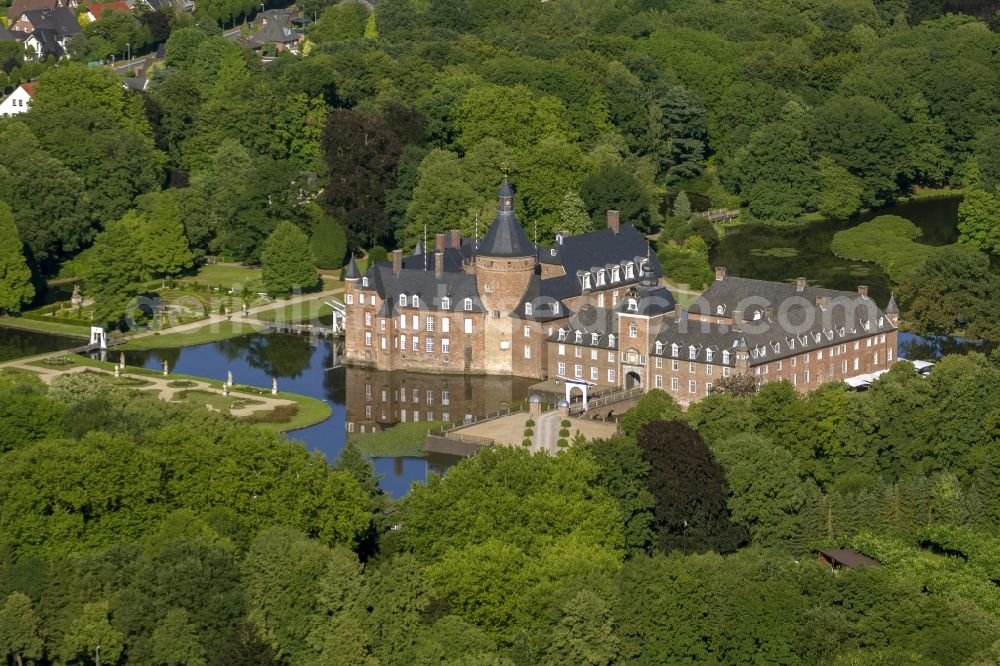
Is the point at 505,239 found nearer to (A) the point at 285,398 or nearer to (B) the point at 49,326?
(A) the point at 285,398

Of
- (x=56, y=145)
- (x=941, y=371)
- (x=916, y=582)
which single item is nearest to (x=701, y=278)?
(x=941, y=371)

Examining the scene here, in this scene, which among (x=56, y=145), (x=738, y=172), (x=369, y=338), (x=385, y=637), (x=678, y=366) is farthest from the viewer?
(x=738, y=172)

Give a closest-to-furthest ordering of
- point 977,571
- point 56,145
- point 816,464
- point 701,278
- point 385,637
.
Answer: point 385,637, point 977,571, point 816,464, point 701,278, point 56,145

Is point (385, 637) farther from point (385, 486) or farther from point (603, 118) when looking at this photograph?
point (603, 118)

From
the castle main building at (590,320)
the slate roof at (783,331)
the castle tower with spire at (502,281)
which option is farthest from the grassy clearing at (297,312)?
the slate roof at (783,331)

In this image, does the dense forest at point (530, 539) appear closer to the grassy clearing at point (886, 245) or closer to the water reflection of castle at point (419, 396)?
the water reflection of castle at point (419, 396)

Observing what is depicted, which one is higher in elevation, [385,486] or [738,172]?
[738,172]
